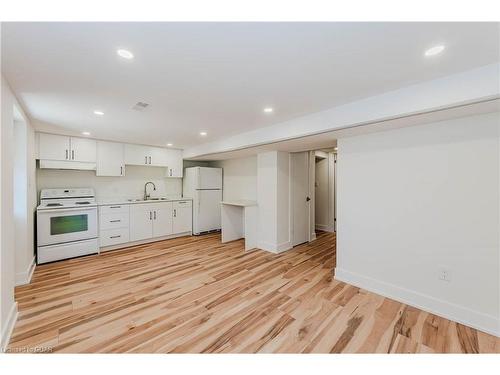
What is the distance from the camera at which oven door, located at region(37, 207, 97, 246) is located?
3336mm

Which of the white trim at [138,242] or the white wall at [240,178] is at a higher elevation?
the white wall at [240,178]

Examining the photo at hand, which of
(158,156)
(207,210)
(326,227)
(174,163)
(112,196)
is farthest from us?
(326,227)

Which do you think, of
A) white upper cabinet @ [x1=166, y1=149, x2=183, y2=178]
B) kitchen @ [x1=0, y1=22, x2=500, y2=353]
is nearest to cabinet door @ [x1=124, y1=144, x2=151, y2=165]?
white upper cabinet @ [x1=166, y1=149, x2=183, y2=178]

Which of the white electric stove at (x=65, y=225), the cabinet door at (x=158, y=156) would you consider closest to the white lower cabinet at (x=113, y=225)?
the white electric stove at (x=65, y=225)

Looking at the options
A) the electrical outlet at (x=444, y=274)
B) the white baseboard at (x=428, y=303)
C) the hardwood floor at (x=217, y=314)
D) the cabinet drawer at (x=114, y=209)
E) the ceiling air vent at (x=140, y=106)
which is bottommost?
the hardwood floor at (x=217, y=314)

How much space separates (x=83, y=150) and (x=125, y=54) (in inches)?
137

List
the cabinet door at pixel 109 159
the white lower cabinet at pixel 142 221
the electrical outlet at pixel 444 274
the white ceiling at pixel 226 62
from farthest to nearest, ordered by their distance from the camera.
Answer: the cabinet door at pixel 109 159 → the white lower cabinet at pixel 142 221 → the electrical outlet at pixel 444 274 → the white ceiling at pixel 226 62

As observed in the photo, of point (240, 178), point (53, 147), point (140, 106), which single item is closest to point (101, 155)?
point (53, 147)

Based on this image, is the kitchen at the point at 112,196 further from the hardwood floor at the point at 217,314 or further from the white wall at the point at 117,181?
the hardwood floor at the point at 217,314

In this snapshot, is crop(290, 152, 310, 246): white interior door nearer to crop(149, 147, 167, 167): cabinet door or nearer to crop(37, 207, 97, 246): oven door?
crop(149, 147, 167, 167): cabinet door

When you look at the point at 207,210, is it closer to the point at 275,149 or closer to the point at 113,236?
the point at 113,236

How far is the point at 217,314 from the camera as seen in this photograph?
2109 millimetres

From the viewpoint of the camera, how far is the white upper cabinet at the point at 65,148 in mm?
3618

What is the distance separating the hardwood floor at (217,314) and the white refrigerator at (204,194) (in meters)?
2.00
